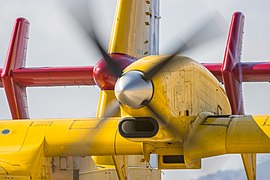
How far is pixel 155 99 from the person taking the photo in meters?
13.1

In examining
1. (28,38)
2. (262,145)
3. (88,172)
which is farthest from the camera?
(28,38)

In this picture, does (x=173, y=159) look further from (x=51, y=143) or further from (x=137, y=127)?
(x=51, y=143)

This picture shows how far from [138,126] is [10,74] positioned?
Result: 1091cm

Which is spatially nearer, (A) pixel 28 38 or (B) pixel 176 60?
(B) pixel 176 60

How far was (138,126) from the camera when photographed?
44.7ft

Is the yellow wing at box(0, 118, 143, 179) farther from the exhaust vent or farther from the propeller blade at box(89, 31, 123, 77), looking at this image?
the propeller blade at box(89, 31, 123, 77)

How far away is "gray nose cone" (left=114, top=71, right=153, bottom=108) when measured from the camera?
12.4 metres

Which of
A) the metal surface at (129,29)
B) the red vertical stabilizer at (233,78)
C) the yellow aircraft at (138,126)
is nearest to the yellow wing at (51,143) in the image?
the yellow aircraft at (138,126)

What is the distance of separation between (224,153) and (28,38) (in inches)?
522

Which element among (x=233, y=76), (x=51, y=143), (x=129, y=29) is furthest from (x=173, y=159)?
(x=233, y=76)

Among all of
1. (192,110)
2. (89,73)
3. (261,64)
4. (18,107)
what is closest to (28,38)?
(18,107)

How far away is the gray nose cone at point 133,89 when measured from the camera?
12.4 meters

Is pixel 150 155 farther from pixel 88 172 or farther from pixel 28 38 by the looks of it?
pixel 28 38

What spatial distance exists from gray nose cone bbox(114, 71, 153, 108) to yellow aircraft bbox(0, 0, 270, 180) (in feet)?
0.06
